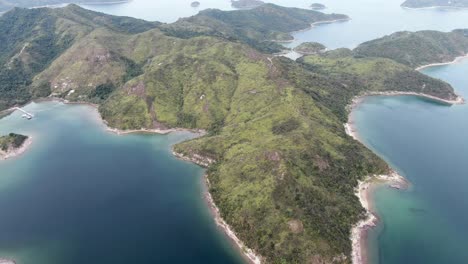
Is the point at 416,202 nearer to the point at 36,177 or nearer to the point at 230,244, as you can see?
the point at 230,244

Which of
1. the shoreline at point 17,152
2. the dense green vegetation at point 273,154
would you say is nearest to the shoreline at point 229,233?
the dense green vegetation at point 273,154

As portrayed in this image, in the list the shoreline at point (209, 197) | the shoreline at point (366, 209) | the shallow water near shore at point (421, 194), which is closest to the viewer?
the shoreline at point (209, 197)

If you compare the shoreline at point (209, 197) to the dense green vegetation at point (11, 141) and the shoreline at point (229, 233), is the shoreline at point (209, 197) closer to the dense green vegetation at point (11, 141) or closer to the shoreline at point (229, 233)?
the shoreline at point (229, 233)

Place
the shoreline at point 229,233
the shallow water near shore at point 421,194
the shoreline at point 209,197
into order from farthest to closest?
the shallow water near shore at point 421,194
the shoreline at point 209,197
the shoreline at point 229,233

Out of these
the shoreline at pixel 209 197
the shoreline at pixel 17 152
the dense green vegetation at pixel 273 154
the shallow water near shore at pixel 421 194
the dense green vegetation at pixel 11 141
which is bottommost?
the shallow water near shore at pixel 421 194

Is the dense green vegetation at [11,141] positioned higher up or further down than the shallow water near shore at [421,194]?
higher up

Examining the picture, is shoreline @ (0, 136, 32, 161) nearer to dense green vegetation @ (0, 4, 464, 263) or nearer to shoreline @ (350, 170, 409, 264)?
dense green vegetation @ (0, 4, 464, 263)

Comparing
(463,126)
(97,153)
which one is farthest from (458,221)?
(97,153)
